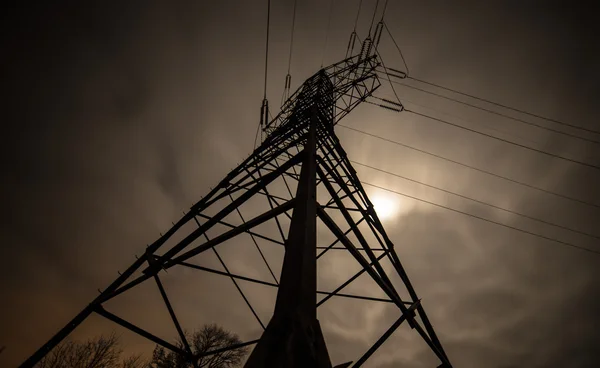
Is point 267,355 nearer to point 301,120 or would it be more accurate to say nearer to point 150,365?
point 301,120

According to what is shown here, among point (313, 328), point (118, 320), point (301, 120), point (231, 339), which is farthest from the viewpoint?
point (231, 339)

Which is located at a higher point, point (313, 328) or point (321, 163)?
point (321, 163)

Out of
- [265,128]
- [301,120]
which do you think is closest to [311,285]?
[301,120]

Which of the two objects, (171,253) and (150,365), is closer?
(171,253)

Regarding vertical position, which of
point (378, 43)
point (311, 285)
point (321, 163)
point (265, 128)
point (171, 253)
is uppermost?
point (378, 43)

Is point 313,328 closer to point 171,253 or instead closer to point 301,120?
point 171,253

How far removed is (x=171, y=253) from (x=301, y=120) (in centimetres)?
409

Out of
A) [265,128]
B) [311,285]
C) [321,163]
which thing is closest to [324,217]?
[311,285]

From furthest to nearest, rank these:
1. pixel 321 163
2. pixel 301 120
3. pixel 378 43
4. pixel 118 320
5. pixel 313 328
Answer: pixel 378 43 < pixel 301 120 < pixel 321 163 < pixel 118 320 < pixel 313 328

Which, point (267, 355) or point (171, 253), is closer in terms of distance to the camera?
point (267, 355)

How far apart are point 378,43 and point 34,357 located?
32.7 ft

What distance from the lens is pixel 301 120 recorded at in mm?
5965

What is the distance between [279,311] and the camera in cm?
167

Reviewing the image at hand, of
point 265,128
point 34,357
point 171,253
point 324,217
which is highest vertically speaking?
point 265,128
